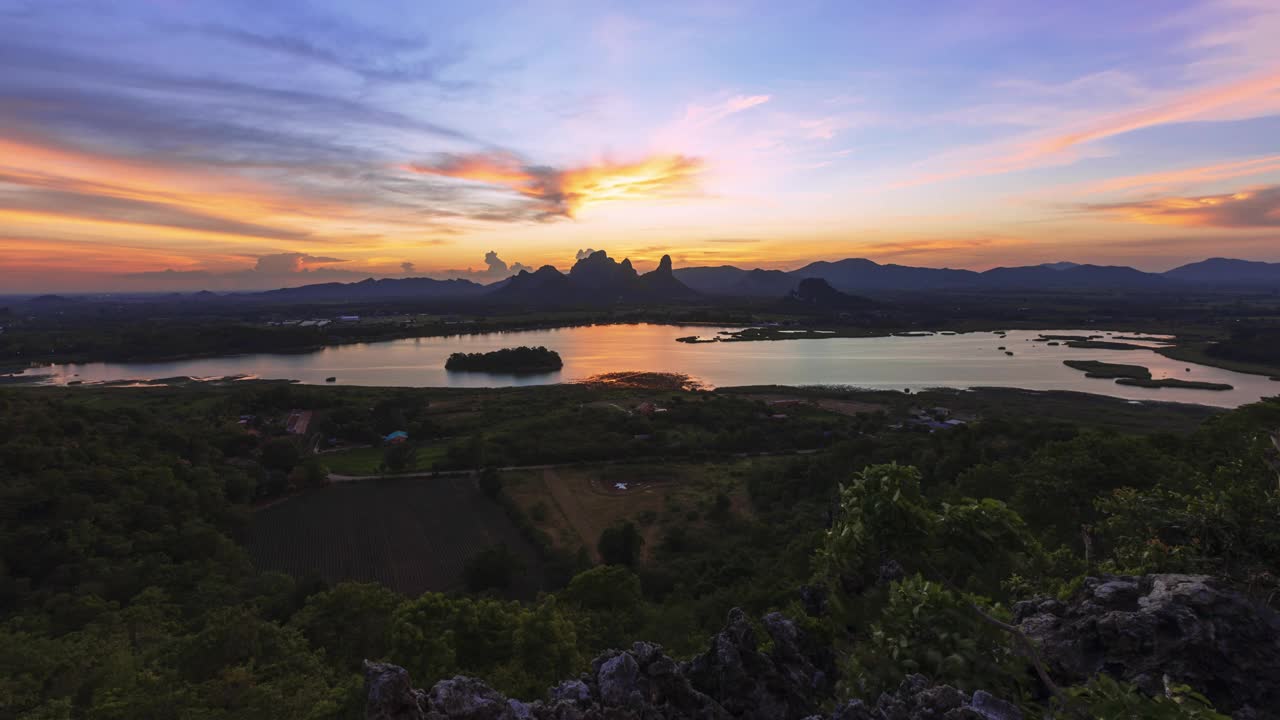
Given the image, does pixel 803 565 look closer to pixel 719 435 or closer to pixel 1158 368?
pixel 719 435

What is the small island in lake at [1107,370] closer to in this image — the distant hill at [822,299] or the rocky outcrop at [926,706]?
the rocky outcrop at [926,706]

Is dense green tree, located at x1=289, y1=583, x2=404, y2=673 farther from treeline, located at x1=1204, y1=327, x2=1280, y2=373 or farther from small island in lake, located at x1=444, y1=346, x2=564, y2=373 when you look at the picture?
treeline, located at x1=1204, y1=327, x2=1280, y2=373

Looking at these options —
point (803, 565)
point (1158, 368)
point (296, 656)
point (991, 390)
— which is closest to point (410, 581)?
point (296, 656)

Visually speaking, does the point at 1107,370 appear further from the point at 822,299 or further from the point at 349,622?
the point at 822,299

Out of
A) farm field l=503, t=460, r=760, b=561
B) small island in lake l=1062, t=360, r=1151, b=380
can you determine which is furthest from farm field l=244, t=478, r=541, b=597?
small island in lake l=1062, t=360, r=1151, b=380

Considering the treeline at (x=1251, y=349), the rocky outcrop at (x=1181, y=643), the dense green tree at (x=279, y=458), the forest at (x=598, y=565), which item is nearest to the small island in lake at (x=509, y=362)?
the forest at (x=598, y=565)

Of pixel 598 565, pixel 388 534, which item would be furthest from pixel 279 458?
pixel 598 565
